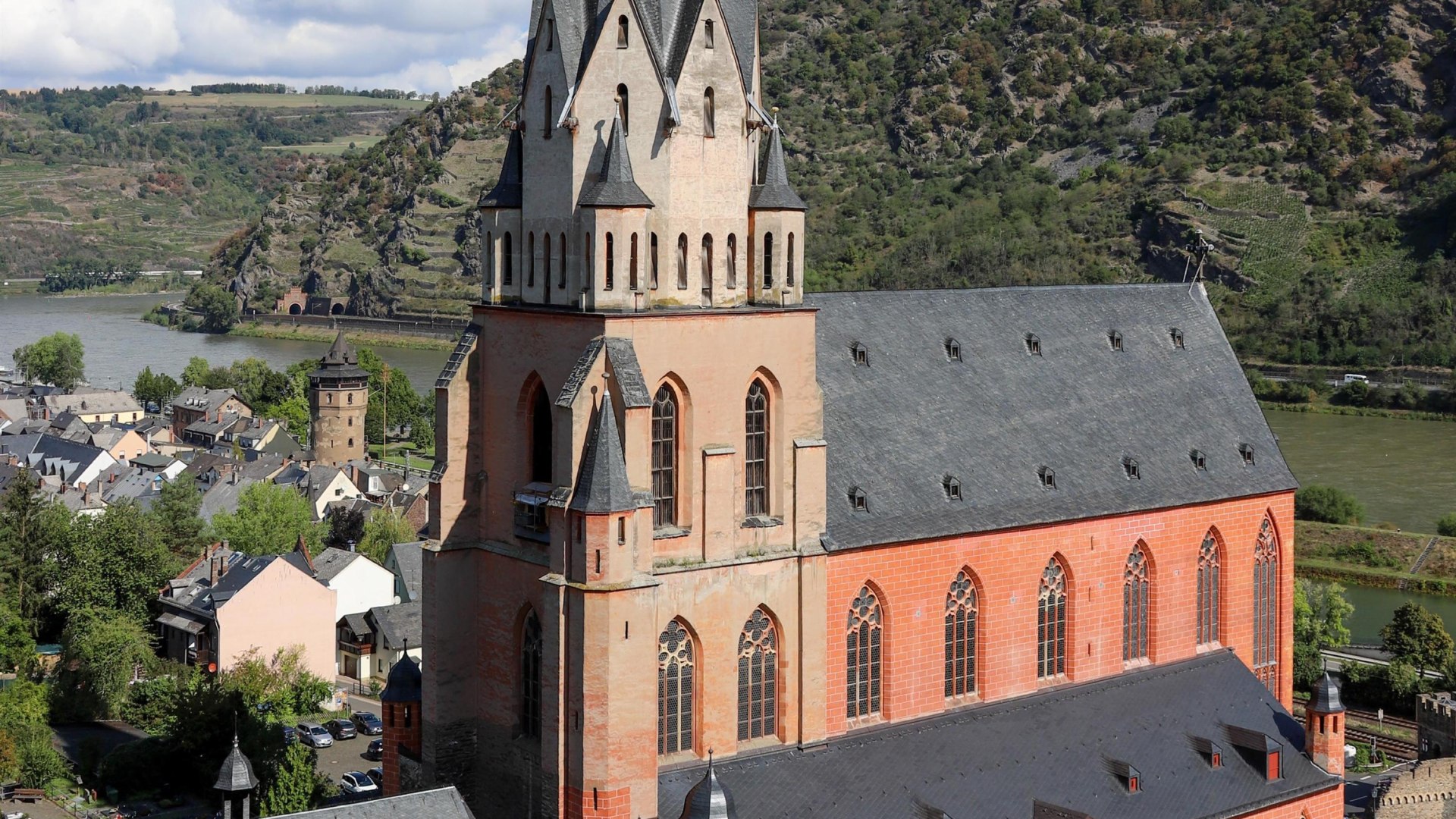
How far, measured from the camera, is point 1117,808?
113ft

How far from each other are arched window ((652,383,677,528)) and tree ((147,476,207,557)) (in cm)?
4763

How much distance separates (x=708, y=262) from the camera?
104 ft

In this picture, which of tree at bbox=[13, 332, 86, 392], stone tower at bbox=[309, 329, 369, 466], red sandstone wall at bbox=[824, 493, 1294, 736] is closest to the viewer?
red sandstone wall at bbox=[824, 493, 1294, 736]

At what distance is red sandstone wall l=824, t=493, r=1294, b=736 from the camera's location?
3378 cm

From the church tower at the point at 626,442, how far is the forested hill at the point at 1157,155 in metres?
98.7

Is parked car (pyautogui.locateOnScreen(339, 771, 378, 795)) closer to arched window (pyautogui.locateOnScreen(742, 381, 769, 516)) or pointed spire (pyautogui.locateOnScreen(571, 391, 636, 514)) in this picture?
arched window (pyautogui.locateOnScreen(742, 381, 769, 516))

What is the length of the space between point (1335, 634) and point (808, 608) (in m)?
40.1

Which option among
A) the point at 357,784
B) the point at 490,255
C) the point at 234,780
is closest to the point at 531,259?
the point at 490,255

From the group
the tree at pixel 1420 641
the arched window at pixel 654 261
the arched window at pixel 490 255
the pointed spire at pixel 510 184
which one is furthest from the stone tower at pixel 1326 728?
the tree at pixel 1420 641

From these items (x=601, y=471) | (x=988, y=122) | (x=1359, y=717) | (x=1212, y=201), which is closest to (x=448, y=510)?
(x=601, y=471)

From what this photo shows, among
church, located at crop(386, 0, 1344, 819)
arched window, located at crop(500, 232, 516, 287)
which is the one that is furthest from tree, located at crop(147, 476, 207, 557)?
arched window, located at crop(500, 232, 516, 287)

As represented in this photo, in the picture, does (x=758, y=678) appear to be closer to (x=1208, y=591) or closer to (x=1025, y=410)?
(x=1025, y=410)

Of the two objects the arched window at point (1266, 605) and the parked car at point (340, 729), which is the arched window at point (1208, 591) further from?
the parked car at point (340, 729)

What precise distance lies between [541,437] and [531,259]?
341 centimetres
